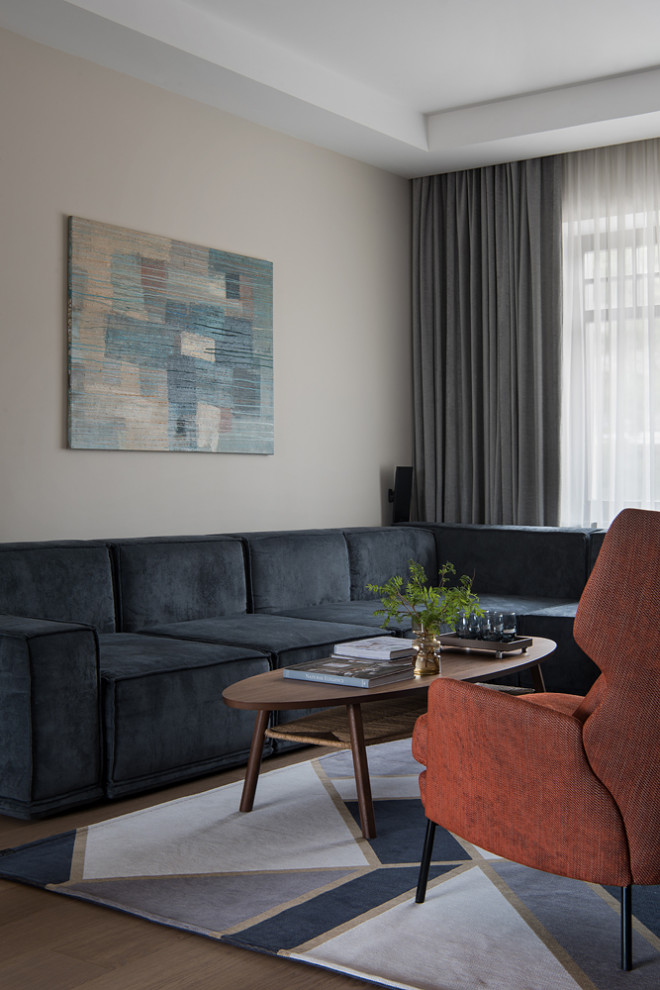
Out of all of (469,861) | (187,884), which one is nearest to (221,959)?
(187,884)

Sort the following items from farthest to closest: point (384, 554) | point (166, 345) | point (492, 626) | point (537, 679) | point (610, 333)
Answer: point (610, 333)
point (384, 554)
point (166, 345)
point (537, 679)
point (492, 626)

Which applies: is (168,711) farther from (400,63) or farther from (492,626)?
(400,63)

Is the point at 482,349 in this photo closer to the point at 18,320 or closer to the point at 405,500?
the point at 405,500

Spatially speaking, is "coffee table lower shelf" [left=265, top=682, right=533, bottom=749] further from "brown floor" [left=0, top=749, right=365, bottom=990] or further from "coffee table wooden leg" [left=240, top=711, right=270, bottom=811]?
"brown floor" [left=0, top=749, right=365, bottom=990]

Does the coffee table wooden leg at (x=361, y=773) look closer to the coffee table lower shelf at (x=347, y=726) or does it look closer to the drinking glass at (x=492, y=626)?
the coffee table lower shelf at (x=347, y=726)

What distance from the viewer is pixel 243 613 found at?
436cm

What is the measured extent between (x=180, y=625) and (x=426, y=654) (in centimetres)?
126

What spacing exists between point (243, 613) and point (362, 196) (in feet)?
8.69

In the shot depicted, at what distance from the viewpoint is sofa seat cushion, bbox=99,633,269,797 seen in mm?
3104

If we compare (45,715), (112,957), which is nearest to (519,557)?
(45,715)

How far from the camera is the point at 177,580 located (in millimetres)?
4055

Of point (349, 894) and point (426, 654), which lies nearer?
point (349, 894)

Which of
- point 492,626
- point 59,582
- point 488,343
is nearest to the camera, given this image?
point 492,626

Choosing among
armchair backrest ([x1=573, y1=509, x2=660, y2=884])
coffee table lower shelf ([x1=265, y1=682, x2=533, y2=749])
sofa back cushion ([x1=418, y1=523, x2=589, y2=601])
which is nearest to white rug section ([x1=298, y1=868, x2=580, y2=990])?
armchair backrest ([x1=573, y1=509, x2=660, y2=884])
